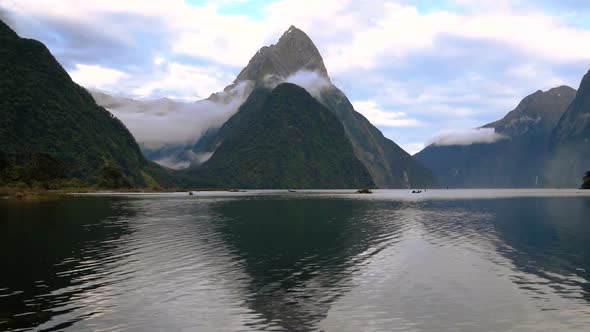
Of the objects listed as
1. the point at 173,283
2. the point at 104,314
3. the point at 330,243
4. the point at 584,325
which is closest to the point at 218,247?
the point at 330,243

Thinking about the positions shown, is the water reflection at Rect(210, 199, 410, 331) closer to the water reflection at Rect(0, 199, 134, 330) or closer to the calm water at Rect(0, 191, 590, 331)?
the calm water at Rect(0, 191, 590, 331)

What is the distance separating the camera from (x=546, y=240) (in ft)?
189

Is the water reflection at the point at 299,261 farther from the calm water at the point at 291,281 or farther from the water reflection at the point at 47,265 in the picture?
the water reflection at the point at 47,265

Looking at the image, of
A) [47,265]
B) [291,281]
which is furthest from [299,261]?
[47,265]

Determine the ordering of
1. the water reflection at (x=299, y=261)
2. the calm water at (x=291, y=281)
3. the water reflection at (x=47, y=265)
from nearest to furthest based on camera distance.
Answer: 1. the calm water at (x=291, y=281)
2. the water reflection at (x=47, y=265)
3. the water reflection at (x=299, y=261)

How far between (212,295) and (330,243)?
27401 mm

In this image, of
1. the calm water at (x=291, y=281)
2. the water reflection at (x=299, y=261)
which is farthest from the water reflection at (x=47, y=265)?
the water reflection at (x=299, y=261)

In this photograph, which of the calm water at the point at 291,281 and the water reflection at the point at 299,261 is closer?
the calm water at the point at 291,281

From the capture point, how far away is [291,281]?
110 ft

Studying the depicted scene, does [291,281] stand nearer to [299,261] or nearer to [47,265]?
[299,261]

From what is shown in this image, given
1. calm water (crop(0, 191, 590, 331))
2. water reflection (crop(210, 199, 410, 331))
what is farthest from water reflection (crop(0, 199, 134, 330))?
water reflection (crop(210, 199, 410, 331))

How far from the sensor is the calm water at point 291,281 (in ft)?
78.0

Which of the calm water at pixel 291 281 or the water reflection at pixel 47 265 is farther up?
the water reflection at pixel 47 265

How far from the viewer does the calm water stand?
78.0 feet
